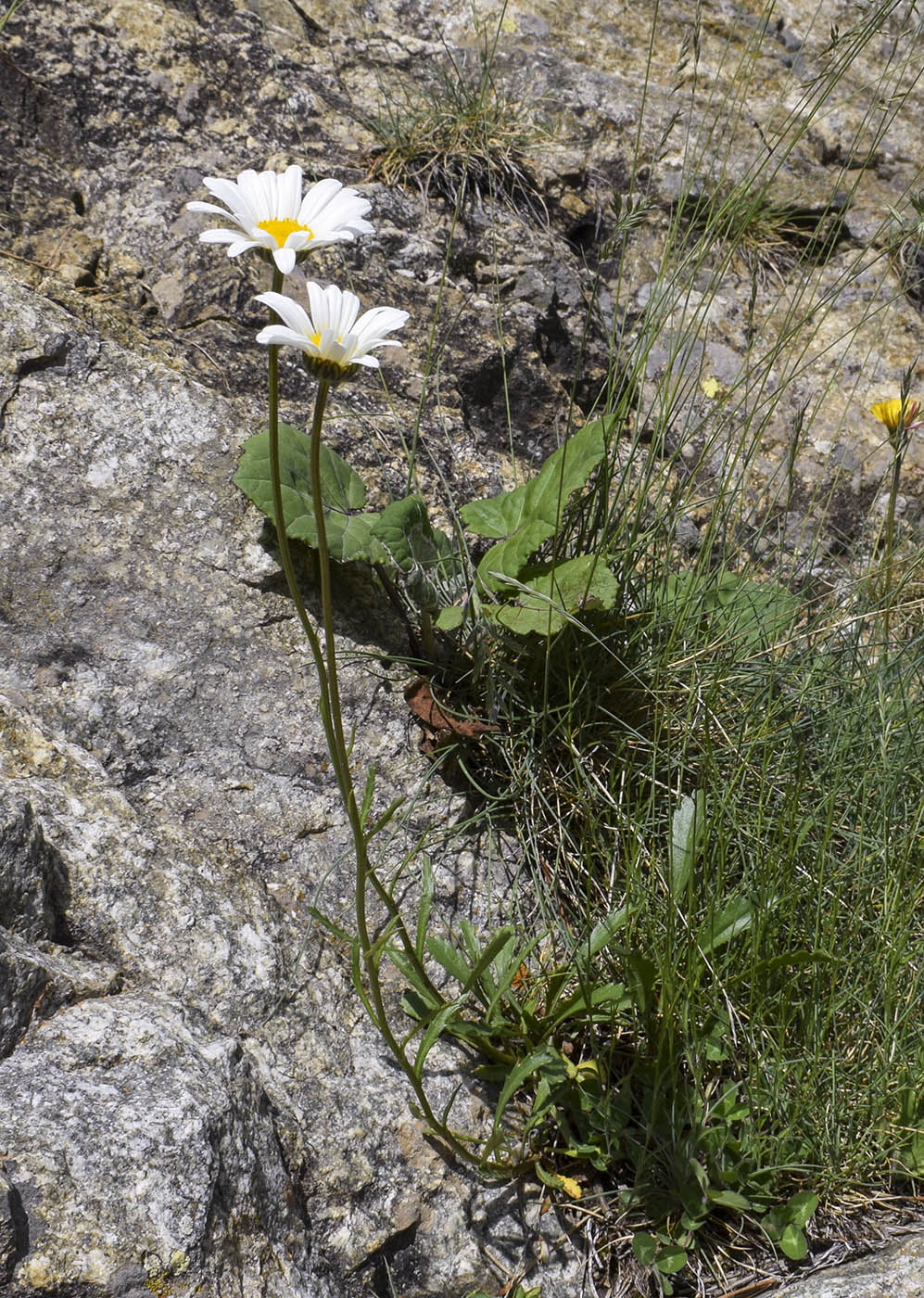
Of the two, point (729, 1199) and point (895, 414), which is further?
point (895, 414)

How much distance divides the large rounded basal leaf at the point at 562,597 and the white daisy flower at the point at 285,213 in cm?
72

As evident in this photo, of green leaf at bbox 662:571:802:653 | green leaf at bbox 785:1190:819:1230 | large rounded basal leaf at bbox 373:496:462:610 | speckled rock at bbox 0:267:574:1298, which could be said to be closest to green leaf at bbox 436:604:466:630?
large rounded basal leaf at bbox 373:496:462:610

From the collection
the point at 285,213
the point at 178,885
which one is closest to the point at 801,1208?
the point at 178,885

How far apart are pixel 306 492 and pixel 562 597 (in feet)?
1.80

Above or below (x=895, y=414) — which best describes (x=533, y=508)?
below

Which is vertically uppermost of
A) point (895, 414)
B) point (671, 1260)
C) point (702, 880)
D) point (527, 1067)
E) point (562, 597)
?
point (895, 414)

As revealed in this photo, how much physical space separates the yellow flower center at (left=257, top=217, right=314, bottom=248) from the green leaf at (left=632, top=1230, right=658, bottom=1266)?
1.39 metres

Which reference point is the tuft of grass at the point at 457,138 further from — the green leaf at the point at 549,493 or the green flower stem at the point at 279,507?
the green flower stem at the point at 279,507

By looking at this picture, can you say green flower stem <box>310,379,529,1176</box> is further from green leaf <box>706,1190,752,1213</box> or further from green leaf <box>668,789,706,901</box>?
green leaf <box>668,789,706,901</box>

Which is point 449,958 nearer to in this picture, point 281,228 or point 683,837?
point 683,837

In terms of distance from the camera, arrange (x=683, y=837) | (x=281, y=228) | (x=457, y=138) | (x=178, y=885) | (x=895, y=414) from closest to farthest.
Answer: (x=281, y=228)
(x=178, y=885)
(x=683, y=837)
(x=895, y=414)
(x=457, y=138)

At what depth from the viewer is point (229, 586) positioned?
6.09ft

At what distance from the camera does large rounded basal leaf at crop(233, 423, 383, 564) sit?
178cm

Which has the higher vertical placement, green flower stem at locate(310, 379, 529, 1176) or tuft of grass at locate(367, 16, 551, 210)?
tuft of grass at locate(367, 16, 551, 210)
